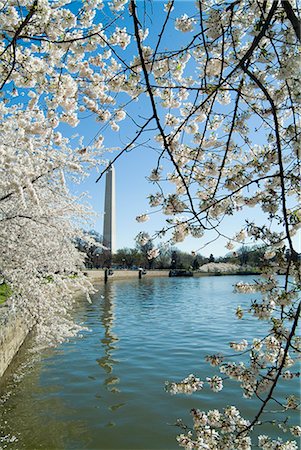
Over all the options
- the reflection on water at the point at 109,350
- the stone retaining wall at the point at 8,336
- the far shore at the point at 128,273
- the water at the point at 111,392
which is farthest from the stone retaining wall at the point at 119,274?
the stone retaining wall at the point at 8,336

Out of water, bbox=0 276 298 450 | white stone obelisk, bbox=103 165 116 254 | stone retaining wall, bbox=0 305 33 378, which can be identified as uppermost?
white stone obelisk, bbox=103 165 116 254

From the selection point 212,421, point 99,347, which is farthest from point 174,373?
point 212,421

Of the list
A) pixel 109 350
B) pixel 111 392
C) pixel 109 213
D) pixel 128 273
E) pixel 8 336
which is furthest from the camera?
pixel 128 273

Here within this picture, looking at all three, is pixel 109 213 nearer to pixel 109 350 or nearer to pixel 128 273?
pixel 128 273

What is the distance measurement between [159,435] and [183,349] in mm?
5169

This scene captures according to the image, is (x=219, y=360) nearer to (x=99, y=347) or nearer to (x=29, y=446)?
(x=29, y=446)

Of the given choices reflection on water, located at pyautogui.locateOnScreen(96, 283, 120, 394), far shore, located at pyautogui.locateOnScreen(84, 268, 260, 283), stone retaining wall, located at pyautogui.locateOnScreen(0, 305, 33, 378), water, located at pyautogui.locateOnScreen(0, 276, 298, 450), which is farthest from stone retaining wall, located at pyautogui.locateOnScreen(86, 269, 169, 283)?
stone retaining wall, located at pyautogui.locateOnScreen(0, 305, 33, 378)

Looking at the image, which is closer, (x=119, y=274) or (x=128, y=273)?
(x=119, y=274)

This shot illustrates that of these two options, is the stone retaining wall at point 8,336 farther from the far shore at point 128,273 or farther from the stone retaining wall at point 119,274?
the stone retaining wall at point 119,274

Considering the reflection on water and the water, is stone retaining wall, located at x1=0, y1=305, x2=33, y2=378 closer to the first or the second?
the water

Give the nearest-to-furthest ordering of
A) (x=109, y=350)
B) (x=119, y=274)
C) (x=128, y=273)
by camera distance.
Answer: (x=109, y=350)
(x=119, y=274)
(x=128, y=273)

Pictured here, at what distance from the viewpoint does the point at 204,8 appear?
301cm

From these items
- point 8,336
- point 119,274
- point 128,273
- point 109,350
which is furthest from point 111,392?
point 128,273

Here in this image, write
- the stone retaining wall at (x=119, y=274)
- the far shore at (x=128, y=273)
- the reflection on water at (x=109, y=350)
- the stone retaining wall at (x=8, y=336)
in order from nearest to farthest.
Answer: the stone retaining wall at (x=8, y=336), the reflection on water at (x=109, y=350), the stone retaining wall at (x=119, y=274), the far shore at (x=128, y=273)
